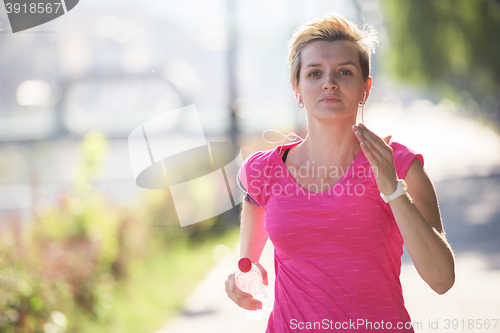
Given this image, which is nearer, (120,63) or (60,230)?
(60,230)

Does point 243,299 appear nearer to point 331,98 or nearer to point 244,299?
point 244,299

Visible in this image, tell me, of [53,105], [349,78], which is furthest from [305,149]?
[53,105]

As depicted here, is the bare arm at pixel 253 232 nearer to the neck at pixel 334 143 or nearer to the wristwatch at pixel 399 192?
the neck at pixel 334 143

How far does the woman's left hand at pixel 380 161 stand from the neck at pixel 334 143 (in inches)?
11.3

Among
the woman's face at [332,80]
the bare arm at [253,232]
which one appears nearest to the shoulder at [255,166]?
the bare arm at [253,232]

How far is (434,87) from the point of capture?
14320mm

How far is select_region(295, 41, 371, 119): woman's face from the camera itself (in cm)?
192

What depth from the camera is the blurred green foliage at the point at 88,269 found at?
3893 millimetres

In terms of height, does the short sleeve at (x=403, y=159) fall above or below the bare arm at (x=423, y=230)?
above

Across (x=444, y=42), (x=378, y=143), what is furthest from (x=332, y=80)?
(x=444, y=42)

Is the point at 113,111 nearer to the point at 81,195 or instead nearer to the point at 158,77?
the point at 158,77

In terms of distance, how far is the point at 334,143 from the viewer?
2.00m

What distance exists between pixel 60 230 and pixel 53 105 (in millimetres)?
13980

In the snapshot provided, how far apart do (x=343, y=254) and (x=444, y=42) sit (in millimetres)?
10942
